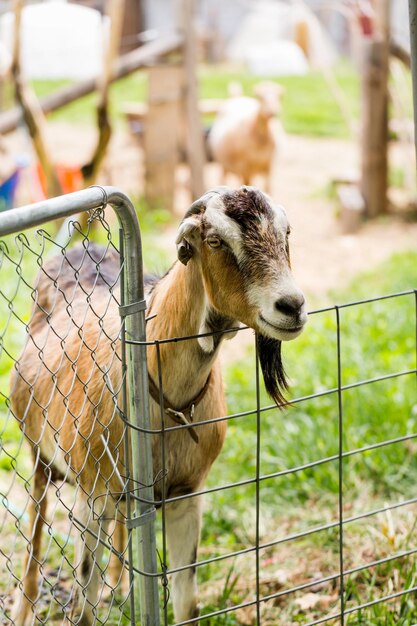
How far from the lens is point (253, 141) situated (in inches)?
420

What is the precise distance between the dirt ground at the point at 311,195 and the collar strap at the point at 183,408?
406 centimetres

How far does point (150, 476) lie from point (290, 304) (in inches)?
25.0

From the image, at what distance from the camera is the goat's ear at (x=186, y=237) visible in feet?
8.80

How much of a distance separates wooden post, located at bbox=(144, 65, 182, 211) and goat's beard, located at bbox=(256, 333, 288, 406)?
24.8 ft

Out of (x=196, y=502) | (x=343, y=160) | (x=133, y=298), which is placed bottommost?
(x=343, y=160)

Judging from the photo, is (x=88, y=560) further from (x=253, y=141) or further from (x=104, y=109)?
(x=253, y=141)

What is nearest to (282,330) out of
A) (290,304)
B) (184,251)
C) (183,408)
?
(290,304)

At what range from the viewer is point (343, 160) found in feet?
43.2

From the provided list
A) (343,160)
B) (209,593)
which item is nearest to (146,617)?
(209,593)

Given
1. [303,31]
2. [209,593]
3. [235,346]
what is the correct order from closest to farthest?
[209,593], [235,346], [303,31]

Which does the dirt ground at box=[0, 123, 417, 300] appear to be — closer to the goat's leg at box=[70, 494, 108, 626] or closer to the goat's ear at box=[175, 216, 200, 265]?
the goat's leg at box=[70, 494, 108, 626]

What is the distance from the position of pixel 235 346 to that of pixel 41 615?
11.2 feet

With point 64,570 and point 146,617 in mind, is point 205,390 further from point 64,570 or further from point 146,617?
point 64,570

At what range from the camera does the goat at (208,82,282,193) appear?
1062 cm
